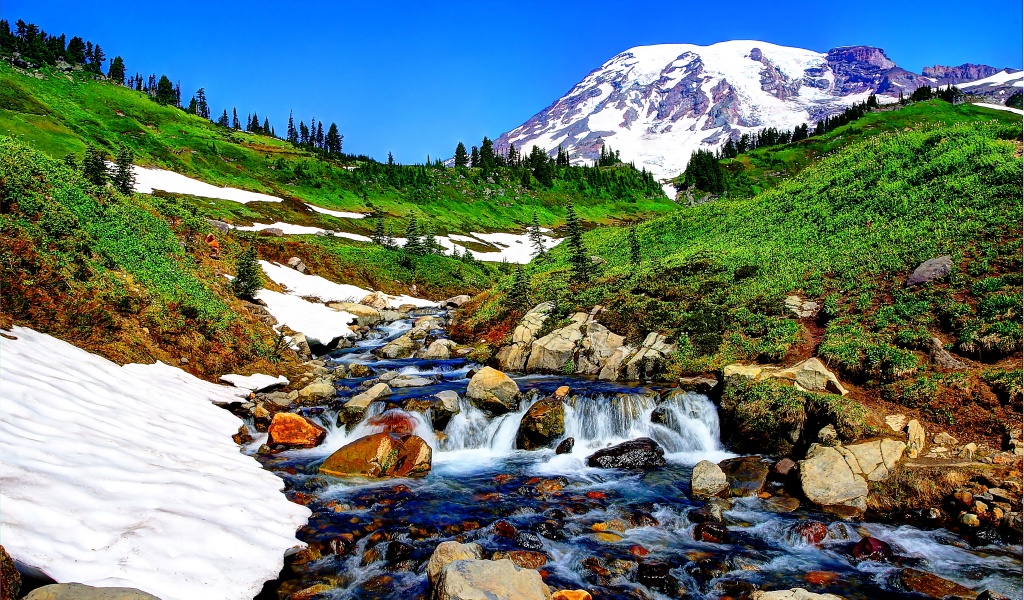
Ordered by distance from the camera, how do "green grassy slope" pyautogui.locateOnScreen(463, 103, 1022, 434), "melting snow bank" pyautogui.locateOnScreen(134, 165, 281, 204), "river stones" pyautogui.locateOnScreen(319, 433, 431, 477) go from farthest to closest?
"melting snow bank" pyautogui.locateOnScreen(134, 165, 281, 204) < "green grassy slope" pyautogui.locateOnScreen(463, 103, 1022, 434) < "river stones" pyautogui.locateOnScreen(319, 433, 431, 477)

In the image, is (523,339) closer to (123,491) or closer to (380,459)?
(380,459)

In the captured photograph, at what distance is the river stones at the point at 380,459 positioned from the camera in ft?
40.5

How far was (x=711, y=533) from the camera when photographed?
31.4ft

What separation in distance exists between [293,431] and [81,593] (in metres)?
9.12

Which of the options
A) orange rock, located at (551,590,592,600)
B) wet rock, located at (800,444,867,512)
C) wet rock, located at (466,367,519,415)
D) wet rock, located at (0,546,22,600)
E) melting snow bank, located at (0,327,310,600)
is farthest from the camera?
wet rock, located at (466,367,519,415)

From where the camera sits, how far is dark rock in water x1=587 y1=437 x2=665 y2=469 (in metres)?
13.2

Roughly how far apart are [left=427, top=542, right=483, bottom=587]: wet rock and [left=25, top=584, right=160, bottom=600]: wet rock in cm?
380

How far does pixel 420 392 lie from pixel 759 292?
15509 millimetres

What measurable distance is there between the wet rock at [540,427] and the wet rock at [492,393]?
1185mm

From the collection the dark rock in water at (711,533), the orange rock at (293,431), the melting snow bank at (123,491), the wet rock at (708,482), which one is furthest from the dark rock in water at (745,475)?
the orange rock at (293,431)

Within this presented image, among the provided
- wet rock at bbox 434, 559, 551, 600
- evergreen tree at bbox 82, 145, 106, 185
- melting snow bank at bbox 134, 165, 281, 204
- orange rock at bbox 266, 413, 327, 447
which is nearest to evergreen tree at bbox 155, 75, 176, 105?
melting snow bank at bbox 134, 165, 281, 204

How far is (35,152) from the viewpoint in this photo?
20.8 m

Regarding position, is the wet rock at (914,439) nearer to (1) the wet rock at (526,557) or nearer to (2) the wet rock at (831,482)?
(2) the wet rock at (831,482)

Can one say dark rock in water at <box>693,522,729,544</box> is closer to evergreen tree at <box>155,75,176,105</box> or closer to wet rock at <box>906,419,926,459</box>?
wet rock at <box>906,419,926,459</box>
